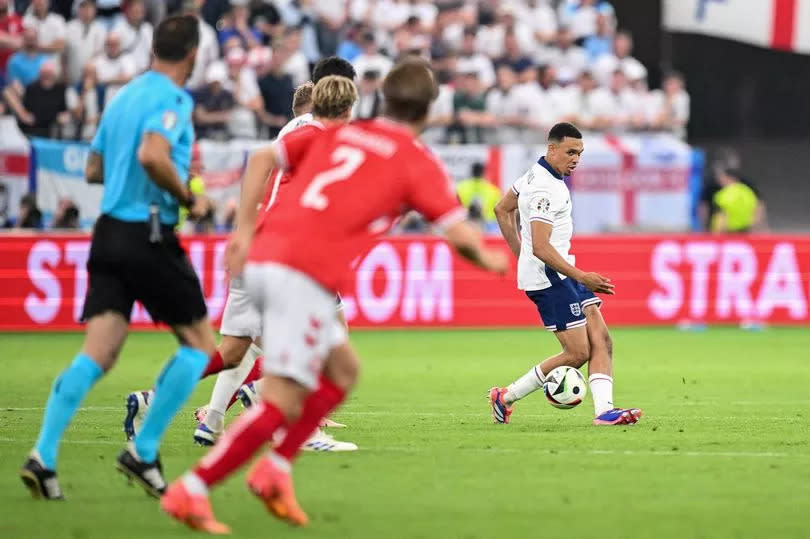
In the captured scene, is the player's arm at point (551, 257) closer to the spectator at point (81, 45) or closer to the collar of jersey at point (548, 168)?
the collar of jersey at point (548, 168)

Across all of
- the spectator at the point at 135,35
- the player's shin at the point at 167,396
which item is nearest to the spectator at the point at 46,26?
the spectator at the point at 135,35

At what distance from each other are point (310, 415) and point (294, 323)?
511 mm

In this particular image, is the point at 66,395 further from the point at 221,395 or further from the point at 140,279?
the point at 221,395

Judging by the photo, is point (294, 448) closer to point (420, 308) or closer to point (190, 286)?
point (190, 286)

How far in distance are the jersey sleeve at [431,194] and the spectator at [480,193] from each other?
1600cm

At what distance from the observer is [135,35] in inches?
949

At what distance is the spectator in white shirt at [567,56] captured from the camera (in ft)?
87.5

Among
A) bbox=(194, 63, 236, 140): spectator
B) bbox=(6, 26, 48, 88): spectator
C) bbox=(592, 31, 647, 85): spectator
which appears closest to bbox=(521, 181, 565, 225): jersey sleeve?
bbox=(194, 63, 236, 140): spectator

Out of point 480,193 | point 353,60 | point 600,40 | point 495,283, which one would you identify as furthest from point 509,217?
point 600,40

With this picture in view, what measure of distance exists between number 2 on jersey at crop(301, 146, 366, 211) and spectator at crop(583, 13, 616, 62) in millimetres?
21117

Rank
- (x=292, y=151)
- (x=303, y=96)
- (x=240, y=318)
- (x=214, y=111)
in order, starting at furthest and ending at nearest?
(x=214, y=111) → (x=303, y=96) → (x=240, y=318) → (x=292, y=151)

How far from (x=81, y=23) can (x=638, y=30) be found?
10323mm

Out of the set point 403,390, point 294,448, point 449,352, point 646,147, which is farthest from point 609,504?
point 646,147

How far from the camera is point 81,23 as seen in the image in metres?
24.2
